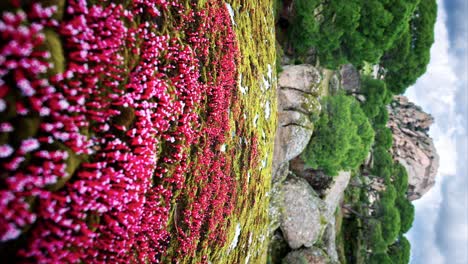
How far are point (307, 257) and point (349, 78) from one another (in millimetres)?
20523

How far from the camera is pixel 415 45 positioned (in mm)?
28688

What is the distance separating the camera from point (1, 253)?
3.18 meters

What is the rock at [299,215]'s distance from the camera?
57.1 feet

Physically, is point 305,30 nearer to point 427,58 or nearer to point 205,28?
point 205,28

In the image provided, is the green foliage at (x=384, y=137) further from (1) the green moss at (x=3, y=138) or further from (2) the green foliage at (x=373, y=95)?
(1) the green moss at (x=3, y=138)

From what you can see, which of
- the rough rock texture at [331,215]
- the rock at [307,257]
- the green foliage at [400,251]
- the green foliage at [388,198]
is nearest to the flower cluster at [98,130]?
the rock at [307,257]

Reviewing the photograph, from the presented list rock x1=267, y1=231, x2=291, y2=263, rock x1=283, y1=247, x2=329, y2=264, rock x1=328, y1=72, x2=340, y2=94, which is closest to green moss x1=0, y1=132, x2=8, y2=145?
rock x1=267, y1=231, x2=291, y2=263

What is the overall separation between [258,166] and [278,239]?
9.27 metres

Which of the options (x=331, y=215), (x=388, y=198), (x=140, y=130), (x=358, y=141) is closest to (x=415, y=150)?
(x=388, y=198)

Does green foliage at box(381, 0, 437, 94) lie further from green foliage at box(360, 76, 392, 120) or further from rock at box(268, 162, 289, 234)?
rock at box(268, 162, 289, 234)

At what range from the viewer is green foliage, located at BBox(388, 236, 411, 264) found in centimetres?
3033

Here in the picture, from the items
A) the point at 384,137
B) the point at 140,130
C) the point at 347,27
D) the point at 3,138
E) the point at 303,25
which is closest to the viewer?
the point at 3,138

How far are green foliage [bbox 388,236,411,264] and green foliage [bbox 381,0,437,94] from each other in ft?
54.9

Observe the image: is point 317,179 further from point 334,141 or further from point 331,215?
point 334,141
